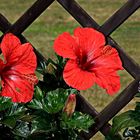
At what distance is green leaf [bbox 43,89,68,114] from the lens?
188 centimetres

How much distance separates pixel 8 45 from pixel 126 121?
0.58 metres

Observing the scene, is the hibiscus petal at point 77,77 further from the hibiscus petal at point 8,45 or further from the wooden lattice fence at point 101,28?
the wooden lattice fence at point 101,28

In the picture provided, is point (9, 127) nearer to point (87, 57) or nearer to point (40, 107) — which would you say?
point (40, 107)

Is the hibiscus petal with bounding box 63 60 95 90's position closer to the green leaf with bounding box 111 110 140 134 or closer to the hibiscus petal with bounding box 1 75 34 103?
the hibiscus petal with bounding box 1 75 34 103

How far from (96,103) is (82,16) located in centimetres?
182

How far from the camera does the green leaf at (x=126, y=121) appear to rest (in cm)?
218

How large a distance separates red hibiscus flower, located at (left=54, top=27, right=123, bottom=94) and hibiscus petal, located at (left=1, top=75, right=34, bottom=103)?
12 centimetres

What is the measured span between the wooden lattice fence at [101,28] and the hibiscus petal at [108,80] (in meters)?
0.67

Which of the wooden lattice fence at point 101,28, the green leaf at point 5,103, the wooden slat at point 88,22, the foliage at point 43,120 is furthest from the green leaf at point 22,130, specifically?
the wooden slat at point 88,22

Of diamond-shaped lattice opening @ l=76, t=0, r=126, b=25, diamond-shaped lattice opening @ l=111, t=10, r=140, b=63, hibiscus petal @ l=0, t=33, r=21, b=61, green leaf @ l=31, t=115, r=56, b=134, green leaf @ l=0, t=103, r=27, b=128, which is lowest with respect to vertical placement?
diamond-shaped lattice opening @ l=111, t=10, r=140, b=63

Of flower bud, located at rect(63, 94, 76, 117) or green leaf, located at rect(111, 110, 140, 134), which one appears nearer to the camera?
flower bud, located at rect(63, 94, 76, 117)

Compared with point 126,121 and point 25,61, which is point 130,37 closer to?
point 126,121

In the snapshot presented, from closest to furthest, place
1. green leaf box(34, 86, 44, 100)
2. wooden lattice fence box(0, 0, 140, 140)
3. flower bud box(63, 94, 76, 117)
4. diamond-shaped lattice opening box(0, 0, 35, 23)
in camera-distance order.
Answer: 1. flower bud box(63, 94, 76, 117)
2. green leaf box(34, 86, 44, 100)
3. wooden lattice fence box(0, 0, 140, 140)
4. diamond-shaped lattice opening box(0, 0, 35, 23)

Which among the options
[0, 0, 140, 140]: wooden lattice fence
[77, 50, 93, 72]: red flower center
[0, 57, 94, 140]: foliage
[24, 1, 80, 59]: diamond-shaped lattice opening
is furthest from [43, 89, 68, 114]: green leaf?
[24, 1, 80, 59]: diamond-shaped lattice opening
